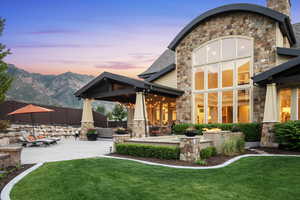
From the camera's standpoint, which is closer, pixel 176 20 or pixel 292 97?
pixel 292 97

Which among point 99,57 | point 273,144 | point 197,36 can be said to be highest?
point 99,57

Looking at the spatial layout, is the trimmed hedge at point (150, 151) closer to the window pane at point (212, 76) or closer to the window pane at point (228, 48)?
the window pane at point (212, 76)

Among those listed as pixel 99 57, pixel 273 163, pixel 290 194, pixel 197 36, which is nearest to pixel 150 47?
pixel 99 57

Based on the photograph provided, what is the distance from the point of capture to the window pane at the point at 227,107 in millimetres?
14070

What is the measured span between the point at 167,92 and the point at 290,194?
11.0m

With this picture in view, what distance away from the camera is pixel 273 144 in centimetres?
1071

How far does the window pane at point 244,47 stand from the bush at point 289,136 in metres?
5.38

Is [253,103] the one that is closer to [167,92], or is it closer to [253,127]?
[253,127]

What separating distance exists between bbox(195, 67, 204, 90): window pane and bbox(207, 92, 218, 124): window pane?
3.21 feet

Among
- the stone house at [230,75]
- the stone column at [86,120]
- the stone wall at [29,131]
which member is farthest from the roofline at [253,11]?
the stone wall at [29,131]

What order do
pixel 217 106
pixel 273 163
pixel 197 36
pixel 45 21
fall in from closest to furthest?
pixel 273 163 → pixel 217 106 → pixel 197 36 → pixel 45 21

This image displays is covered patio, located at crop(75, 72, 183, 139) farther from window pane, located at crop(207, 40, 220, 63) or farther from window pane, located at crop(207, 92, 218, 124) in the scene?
window pane, located at crop(207, 40, 220, 63)

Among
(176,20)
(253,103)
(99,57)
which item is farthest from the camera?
(99,57)

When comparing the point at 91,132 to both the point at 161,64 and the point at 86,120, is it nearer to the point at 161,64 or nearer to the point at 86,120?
the point at 86,120
